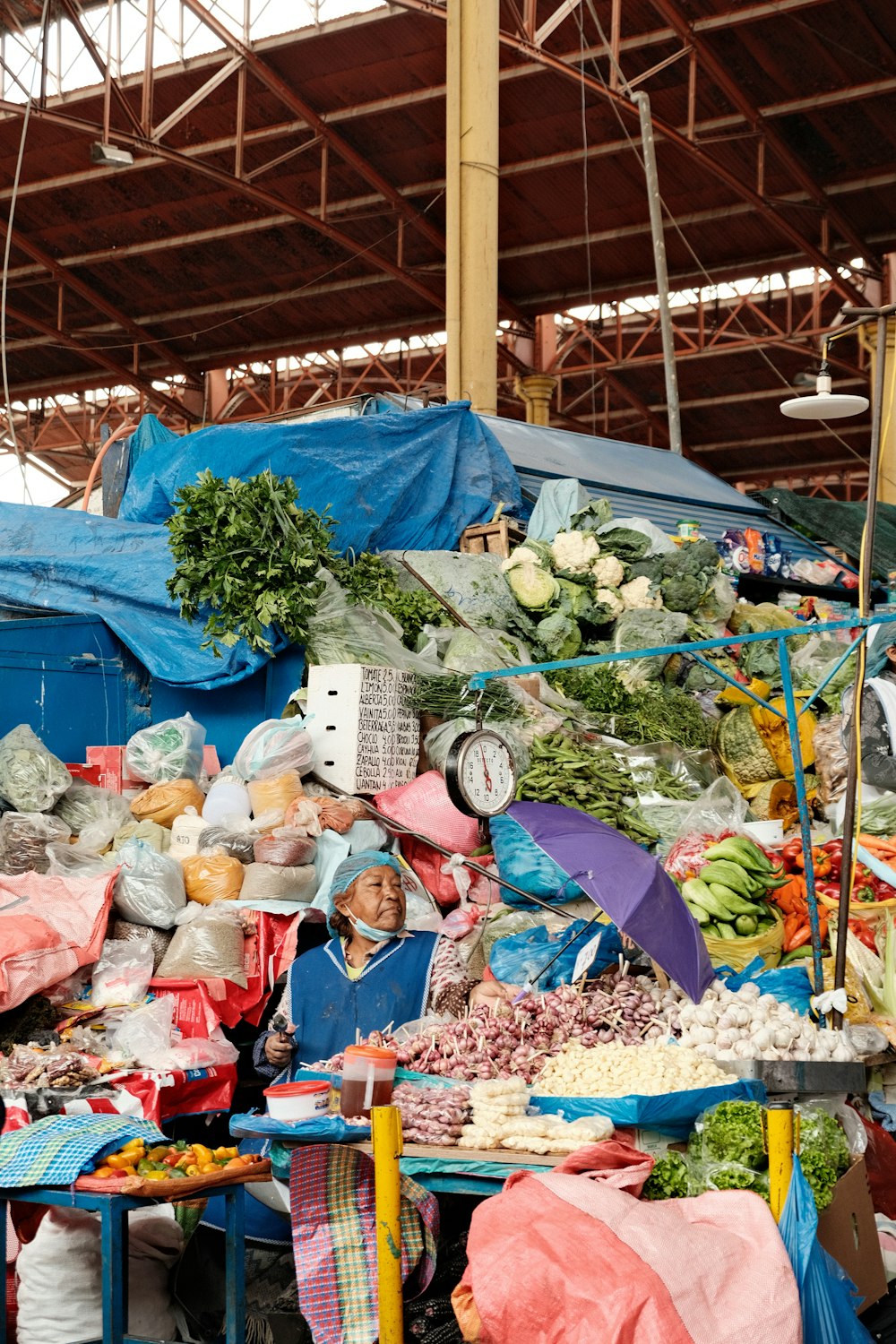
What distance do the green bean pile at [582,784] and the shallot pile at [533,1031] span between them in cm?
189

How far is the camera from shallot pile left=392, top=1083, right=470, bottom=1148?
3877 millimetres

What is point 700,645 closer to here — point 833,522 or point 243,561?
point 243,561

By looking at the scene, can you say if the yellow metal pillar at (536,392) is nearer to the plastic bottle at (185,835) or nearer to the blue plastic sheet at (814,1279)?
the plastic bottle at (185,835)

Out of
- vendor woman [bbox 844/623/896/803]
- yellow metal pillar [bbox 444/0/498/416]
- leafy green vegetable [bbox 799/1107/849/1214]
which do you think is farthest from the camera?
yellow metal pillar [bbox 444/0/498/416]

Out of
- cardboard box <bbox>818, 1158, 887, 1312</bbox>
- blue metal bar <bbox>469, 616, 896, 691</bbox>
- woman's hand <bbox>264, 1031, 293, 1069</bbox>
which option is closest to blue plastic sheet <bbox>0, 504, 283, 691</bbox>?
blue metal bar <bbox>469, 616, 896, 691</bbox>

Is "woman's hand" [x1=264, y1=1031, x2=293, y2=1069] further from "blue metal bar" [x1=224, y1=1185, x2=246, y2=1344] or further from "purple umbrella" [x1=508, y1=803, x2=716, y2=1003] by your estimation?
"purple umbrella" [x1=508, y1=803, x2=716, y2=1003]

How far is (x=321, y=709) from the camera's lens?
6.90 metres

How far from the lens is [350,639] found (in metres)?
7.35

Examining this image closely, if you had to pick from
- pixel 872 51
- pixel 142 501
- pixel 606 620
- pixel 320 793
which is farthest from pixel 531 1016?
pixel 872 51

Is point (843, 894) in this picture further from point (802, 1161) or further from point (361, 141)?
point (361, 141)

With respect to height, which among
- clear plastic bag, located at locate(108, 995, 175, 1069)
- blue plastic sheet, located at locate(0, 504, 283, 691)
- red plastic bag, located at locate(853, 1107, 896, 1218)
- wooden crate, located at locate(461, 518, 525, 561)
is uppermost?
wooden crate, located at locate(461, 518, 525, 561)

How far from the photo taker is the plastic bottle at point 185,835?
6.35m

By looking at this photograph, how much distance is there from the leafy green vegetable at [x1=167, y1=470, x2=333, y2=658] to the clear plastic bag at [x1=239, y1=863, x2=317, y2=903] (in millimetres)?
1540

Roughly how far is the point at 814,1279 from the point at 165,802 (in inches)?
160
